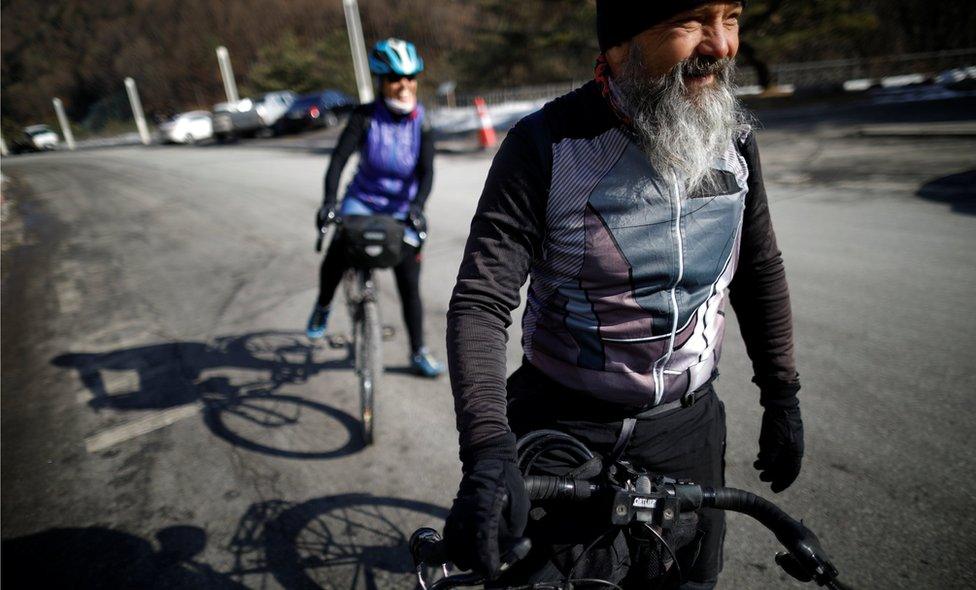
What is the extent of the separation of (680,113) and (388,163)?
2737mm

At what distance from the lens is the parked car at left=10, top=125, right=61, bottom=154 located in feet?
98.7

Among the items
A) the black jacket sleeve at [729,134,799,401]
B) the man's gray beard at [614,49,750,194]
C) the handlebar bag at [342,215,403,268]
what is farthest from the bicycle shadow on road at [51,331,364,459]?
the man's gray beard at [614,49,750,194]

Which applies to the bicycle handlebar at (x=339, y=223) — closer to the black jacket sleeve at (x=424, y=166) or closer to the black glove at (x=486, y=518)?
the black jacket sleeve at (x=424, y=166)

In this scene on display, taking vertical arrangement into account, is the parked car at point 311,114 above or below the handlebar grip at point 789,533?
above

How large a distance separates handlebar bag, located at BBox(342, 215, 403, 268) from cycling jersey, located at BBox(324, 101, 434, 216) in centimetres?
36

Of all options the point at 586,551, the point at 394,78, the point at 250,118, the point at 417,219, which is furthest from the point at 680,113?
the point at 250,118

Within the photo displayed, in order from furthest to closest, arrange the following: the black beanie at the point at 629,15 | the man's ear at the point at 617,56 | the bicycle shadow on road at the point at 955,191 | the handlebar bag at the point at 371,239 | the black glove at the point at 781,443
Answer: the bicycle shadow on road at the point at 955,191, the handlebar bag at the point at 371,239, the black glove at the point at 781,443, the man's ear at the point at 617,56, the black beanie at the point at 629,15

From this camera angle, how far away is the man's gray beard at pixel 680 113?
122 centimetres

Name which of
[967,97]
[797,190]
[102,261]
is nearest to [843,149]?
[797,190]

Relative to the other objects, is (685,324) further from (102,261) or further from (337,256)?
(102,261)

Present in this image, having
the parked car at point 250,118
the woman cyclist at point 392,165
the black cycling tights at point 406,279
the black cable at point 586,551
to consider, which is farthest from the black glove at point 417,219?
the parked car at point 250,118

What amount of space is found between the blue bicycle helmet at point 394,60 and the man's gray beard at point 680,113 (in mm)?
2511

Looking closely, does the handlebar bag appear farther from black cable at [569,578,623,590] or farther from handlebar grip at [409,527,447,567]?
black cable at [569,578,623,590]

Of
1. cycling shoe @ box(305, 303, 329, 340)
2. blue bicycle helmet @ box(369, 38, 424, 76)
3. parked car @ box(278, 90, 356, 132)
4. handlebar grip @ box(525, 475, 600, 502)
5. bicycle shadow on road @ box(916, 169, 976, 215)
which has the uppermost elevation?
parked car @ box(278, 90, 356, 132)
